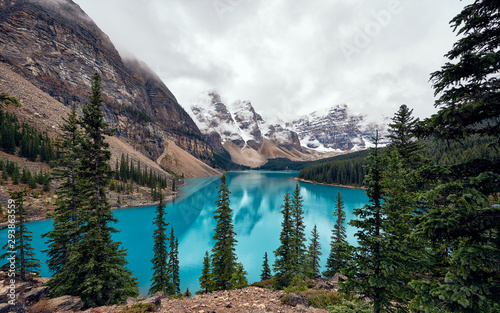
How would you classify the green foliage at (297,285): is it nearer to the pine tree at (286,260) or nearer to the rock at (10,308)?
the pine tree at (286,260)

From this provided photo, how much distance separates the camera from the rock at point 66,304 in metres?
8.16

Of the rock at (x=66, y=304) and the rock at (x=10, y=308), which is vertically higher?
the rock at (x=10, y=308)

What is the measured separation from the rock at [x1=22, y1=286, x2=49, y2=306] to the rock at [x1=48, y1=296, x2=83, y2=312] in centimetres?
183

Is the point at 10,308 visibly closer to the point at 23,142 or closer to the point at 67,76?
the point at 23,142

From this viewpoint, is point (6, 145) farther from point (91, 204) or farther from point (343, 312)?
point (343, 312)

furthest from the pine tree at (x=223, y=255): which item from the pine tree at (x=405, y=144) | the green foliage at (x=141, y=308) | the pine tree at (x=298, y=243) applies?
the pine tree at (x=405, y=144)

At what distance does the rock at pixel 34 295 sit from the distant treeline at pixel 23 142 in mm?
56179

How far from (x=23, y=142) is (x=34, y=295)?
67961 millimetres

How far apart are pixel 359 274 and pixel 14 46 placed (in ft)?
563

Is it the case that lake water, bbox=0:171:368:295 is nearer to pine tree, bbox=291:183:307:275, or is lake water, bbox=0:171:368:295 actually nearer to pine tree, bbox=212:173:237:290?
pine tree, bbox=212:173:237:290

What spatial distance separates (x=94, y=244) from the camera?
35.0 ft

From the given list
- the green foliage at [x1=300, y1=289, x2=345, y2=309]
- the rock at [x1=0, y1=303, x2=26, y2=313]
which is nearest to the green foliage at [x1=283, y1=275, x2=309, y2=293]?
the green foliage at [x1=300, y1=289, x2=345, y2=309]

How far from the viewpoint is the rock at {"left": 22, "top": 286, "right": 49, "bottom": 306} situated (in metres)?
9.20

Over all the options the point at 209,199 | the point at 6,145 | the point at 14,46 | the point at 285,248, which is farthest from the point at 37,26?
the point at 285,248
